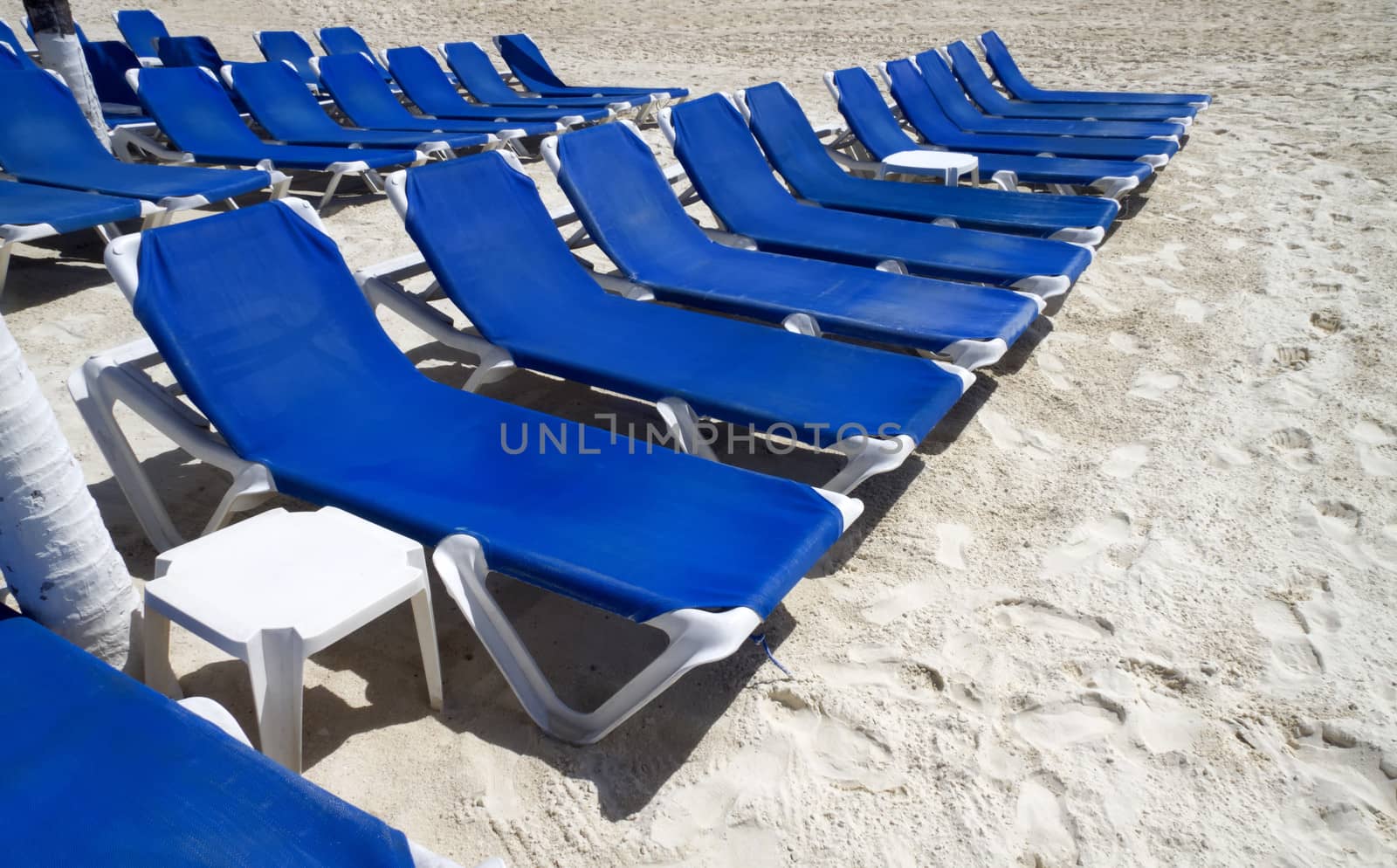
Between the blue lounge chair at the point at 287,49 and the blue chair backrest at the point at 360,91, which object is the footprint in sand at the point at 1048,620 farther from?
the blue lounge chair at the point at 287,49

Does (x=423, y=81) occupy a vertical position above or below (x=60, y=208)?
below

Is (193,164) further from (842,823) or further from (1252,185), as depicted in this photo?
(1252,185)

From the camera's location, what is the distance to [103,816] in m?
1.35

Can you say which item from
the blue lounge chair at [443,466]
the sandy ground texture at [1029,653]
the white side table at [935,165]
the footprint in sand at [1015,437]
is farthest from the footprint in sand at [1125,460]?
the white side table at [935,165]

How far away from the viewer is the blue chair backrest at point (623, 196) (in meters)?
3.72

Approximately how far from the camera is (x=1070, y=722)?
198 cm

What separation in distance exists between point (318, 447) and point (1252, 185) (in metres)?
5.61

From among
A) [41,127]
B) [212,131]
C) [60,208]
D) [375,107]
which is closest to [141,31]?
[375,107]

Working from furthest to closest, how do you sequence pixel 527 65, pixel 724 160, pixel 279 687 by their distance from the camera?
pixel 527 65 < pixel 724 160 < pixel 279 687

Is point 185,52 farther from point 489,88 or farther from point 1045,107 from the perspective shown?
point 1045,107

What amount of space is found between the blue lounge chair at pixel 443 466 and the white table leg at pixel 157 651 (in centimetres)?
45

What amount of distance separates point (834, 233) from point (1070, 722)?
270cm

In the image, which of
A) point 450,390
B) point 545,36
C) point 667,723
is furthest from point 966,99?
point 545,36

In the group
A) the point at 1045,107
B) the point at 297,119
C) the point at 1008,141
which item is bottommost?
the point at 1045,107
